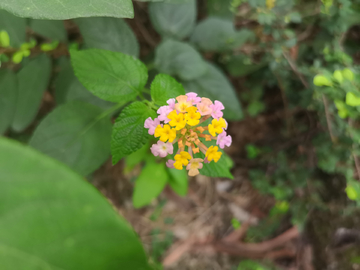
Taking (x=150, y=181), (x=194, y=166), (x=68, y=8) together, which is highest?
(x=68, y=8)

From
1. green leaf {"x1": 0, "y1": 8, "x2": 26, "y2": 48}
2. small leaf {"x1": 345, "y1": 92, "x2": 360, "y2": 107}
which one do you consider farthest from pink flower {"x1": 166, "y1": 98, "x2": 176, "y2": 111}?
green leaf {"x1": 0, "y1": 8, "x2": 26, "y2": 48}

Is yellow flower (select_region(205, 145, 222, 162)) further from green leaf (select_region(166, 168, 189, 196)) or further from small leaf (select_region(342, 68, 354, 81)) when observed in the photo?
small leaf (select_region(342, 68, 354, 81))

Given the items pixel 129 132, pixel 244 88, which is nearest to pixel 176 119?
pixel 129 132

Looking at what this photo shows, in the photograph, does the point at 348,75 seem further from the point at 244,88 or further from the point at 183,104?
the point at 244,88

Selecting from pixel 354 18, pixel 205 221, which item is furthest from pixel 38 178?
pixel 205 221

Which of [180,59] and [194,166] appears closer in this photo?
[194,166]

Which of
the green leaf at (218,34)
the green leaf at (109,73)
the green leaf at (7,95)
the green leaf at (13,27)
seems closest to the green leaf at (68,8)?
the green leaf at (109,73)
